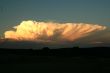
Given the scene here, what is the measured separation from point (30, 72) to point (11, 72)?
2266 mm

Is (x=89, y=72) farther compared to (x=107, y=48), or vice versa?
(x=107, y=48)

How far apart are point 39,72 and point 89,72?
A: 6038 millimetres

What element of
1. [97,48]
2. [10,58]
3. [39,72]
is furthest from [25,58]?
[97,48]

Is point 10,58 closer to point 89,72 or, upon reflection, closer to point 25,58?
point 25,58

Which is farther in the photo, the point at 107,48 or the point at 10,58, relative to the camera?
the point at 107,48

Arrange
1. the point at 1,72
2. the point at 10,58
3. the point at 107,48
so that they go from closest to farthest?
the point at 1,72 < the point at 10,58 < the point at 107,48

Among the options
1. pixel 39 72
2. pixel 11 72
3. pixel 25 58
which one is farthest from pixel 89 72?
pixel 25 58

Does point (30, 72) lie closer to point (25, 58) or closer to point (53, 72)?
point (53, 72)

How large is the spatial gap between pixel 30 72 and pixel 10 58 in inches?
1075

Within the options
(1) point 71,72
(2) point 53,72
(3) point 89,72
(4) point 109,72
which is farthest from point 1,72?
(4) point 109,72

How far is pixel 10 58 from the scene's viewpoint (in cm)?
6144

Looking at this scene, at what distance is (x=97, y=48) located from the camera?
410 ft

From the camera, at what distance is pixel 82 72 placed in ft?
115

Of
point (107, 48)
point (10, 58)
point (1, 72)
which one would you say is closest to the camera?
point (1, 72)
